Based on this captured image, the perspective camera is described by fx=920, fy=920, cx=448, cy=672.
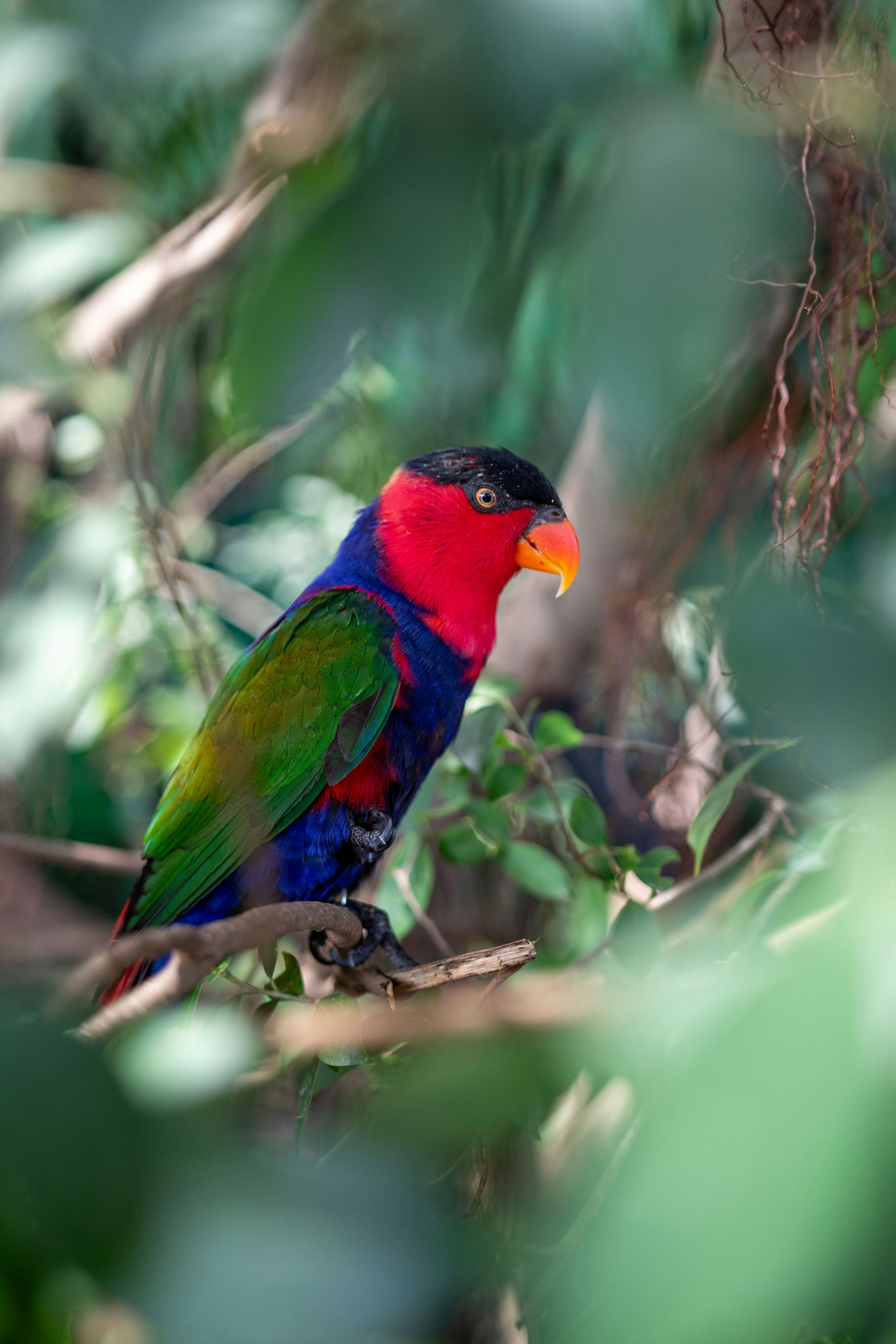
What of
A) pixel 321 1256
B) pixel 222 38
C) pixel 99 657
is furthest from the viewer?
pixel 99 657

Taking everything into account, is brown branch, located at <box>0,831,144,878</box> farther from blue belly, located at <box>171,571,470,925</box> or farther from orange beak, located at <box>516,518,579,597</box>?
orange beak, located at <box>516,518,579,597</box>

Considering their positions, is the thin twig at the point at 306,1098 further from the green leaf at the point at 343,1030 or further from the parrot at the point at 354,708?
the parrot at the point at 354,708

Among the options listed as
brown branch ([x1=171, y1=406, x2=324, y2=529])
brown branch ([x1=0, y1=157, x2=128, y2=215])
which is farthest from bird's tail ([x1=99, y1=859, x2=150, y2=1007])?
brown branch ([x1=0, y1=157, x2=128, y2=215])

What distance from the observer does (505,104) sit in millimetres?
590

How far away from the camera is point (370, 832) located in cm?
144

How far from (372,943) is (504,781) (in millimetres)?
324

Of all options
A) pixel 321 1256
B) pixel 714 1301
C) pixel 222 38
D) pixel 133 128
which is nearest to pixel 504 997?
pixel 321 1256

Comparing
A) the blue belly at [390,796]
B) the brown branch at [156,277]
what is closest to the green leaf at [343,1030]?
the blue belly at [390,796]

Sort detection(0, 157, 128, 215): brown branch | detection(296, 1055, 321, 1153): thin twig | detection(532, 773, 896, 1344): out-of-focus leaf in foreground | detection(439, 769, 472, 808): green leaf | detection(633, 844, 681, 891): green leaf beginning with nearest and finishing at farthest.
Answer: detection(532, 773, 896, 1344): out-of-focus leaf in foreground < detection(296, 1055, 321, 1153): thin twig < detection(633, 844, 681, 891): green leaf < detection(439, 769, 472, 808): green leaf < detection(0, 157, 128, 215): brown branch

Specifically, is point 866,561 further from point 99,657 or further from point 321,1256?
point 99,657

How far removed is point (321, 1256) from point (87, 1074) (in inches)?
6.0

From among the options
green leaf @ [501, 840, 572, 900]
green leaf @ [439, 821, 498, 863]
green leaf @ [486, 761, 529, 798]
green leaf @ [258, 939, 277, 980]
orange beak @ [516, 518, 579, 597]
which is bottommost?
green leaf @ [501, 840, 572, 900]

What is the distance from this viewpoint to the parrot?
1.32 meters

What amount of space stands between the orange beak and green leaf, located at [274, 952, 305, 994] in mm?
670
